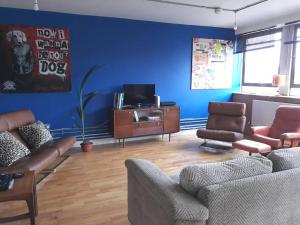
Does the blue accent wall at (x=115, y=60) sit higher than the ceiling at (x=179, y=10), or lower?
lower

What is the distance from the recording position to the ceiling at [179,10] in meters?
3.55

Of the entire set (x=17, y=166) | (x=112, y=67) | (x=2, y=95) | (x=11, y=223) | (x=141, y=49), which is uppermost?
(x=141, y=49)

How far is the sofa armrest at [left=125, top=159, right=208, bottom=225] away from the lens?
1236mm

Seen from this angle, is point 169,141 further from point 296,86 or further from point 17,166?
point 17,166

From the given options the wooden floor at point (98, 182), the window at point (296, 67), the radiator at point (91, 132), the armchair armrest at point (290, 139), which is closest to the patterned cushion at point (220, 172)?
the wooden floor at point (98, 182)

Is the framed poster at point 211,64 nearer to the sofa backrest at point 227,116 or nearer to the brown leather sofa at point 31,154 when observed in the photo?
the sofa backrest at point 227,116

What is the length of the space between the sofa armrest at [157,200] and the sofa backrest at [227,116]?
3.00 meters

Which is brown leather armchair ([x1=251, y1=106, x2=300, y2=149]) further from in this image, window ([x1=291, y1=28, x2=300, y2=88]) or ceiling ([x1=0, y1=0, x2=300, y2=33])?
ceiling ([x1=0, y1=0, x2=300, y2=33])

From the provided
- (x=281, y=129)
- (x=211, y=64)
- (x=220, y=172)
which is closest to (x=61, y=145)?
(x=220, y=172)

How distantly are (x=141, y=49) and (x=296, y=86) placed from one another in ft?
9.78

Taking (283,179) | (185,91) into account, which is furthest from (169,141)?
(283,179)

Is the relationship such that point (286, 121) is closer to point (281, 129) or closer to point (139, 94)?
point (281, 129)

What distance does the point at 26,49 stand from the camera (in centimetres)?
393

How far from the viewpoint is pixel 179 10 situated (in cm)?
397
